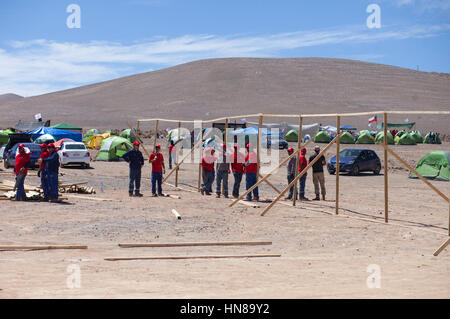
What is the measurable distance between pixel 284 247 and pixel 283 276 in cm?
254

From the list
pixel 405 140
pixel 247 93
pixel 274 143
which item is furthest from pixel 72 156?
pixel 247 93

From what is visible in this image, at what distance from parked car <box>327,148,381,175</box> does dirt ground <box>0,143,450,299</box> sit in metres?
9.45

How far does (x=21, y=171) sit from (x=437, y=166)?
61.6 feet

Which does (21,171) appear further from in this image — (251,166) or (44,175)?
(251,166)

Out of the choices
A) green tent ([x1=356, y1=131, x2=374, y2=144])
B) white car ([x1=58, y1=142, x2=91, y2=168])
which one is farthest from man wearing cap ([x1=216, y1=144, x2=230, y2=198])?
green tent ([x1=356, y1=131, x2=374, y2=144])

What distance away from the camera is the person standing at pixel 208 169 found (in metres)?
19.1

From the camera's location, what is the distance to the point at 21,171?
1605 cm

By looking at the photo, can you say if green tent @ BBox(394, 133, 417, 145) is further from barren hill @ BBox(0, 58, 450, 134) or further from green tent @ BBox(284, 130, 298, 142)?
barren hill @ BBox(0, 58, 450, 134)

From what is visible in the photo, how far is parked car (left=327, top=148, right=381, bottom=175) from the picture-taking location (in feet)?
96.3

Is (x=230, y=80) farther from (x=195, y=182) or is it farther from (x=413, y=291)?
(x=413, y=291)

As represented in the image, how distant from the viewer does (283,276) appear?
824 centimetres

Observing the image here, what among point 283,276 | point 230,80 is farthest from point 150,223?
point 230,80

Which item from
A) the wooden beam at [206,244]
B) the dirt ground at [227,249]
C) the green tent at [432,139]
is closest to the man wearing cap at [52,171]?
the dirt ground at [227,249]
